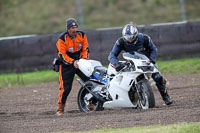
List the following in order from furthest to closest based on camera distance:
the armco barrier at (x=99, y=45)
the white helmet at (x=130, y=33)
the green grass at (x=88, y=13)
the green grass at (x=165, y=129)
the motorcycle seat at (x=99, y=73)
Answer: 1. the green grass at (x=88, y=13)
2. the armco barrier at (x=99, y=45)
3. the motorcycle seat at (x=99, y=73)
4. the white helmet at (x=130, y=33)
5. the green grass at (x=165, y=129)

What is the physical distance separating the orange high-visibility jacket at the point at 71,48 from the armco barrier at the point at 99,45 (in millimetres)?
6938

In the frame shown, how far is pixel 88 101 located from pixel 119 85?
1319mm

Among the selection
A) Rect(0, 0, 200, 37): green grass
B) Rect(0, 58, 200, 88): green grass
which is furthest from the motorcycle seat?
Rect(0, 0, 200, 37): green grass

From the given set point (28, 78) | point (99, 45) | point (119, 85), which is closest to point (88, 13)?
point (28, 78)

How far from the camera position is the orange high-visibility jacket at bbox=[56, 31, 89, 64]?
1084 centimetres

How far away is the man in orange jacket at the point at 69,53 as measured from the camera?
35.5ft

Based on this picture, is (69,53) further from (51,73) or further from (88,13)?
(88,13)

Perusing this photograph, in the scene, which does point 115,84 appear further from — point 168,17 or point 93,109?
point 168,17

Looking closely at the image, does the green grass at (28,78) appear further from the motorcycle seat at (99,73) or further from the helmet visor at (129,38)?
the helmet visor at (129,38)

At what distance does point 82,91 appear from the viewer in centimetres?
1131

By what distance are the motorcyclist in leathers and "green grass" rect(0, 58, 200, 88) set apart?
7.46m

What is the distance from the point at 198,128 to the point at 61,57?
4479mm

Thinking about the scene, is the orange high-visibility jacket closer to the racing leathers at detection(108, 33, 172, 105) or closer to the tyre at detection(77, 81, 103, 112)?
the tyre at detection(77, 81, 103, 112)

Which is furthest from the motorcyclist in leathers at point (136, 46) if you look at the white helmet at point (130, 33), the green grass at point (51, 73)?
the green grass at point (51, 73)
